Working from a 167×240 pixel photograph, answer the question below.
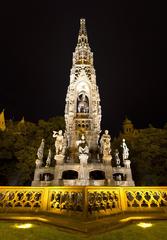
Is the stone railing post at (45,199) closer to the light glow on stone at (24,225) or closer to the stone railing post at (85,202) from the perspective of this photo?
the light glow on stone at (24,225)

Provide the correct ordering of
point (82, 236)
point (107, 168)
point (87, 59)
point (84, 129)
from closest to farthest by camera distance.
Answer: point (82, 236) < point (107, 168) < point (84, 129) < point (87, 59)

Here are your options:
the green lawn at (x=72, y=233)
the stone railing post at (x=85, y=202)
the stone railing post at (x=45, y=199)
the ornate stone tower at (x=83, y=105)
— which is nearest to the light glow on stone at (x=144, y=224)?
the green lawn at (x=72, y=233)

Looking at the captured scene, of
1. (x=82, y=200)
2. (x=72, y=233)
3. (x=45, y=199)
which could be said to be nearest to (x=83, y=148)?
(x=45, y=199)

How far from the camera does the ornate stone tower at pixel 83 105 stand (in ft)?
55.9

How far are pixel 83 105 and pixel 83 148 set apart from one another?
20.2ft

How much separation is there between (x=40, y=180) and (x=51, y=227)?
8943 millimetres

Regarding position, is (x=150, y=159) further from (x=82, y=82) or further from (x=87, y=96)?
(x=82, y=82)

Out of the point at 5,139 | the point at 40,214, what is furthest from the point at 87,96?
the point at 40,214

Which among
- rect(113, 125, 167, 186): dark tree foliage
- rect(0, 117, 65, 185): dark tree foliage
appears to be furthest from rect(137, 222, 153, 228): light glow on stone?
rect(0, 117, 65, 185): dark tree foliage

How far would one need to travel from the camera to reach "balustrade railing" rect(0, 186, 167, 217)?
6.40 m

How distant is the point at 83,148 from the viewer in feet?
46.0

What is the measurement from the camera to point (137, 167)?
1986 centimetres

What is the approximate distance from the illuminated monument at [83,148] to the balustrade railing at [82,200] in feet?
18.5

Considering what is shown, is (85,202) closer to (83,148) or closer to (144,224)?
(144,224)
